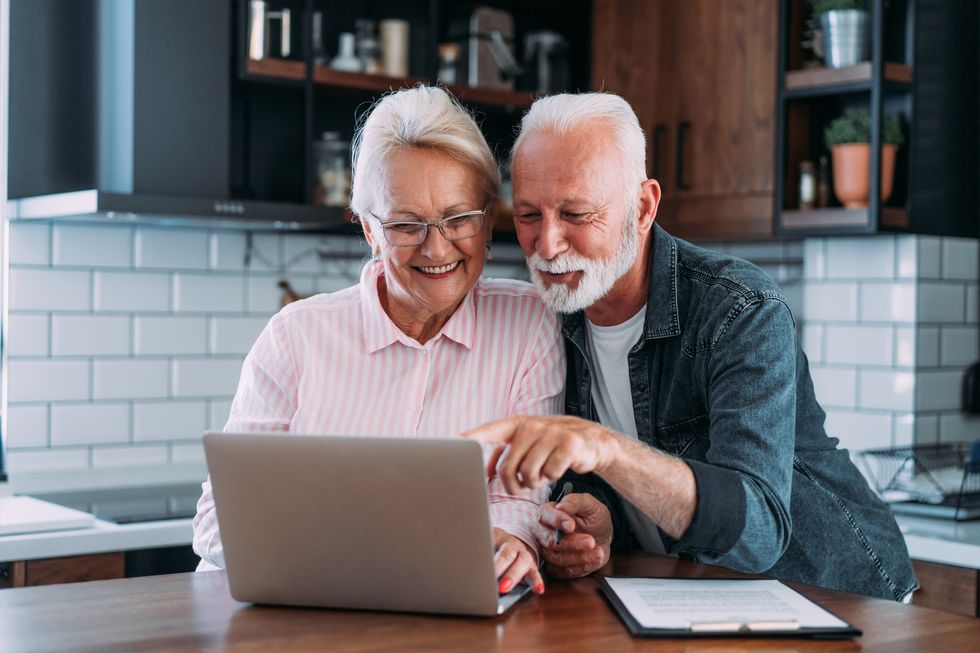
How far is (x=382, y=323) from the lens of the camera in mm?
1837

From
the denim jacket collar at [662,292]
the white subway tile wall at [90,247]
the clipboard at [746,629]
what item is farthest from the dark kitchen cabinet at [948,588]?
the white subway tile wall at [90,247]

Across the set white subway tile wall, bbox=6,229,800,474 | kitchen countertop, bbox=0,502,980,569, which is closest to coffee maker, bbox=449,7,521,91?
white subway tile wall, bbox=6,229,800,474

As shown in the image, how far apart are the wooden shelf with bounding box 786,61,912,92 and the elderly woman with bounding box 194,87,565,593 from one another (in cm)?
149

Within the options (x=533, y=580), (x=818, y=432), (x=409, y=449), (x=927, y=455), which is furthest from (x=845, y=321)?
(x=409, y=449)

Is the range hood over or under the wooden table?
over

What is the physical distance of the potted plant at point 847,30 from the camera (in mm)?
2914

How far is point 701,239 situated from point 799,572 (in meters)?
1.83

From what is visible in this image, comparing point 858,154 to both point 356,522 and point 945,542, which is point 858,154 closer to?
point 945,542

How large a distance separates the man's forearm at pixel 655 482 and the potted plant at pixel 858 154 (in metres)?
1.71

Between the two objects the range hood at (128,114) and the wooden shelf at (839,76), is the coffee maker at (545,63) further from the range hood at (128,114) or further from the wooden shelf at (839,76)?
the range hood at (128,114)

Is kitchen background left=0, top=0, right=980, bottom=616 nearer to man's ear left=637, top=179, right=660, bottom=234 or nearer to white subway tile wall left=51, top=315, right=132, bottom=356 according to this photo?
white subway tile wall left=51, top=315, right=132, bottom=356

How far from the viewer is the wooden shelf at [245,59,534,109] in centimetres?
301

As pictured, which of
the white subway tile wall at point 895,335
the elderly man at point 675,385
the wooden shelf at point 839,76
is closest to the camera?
the elderly man at point 675,385

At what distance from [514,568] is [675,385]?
0.47 meters
